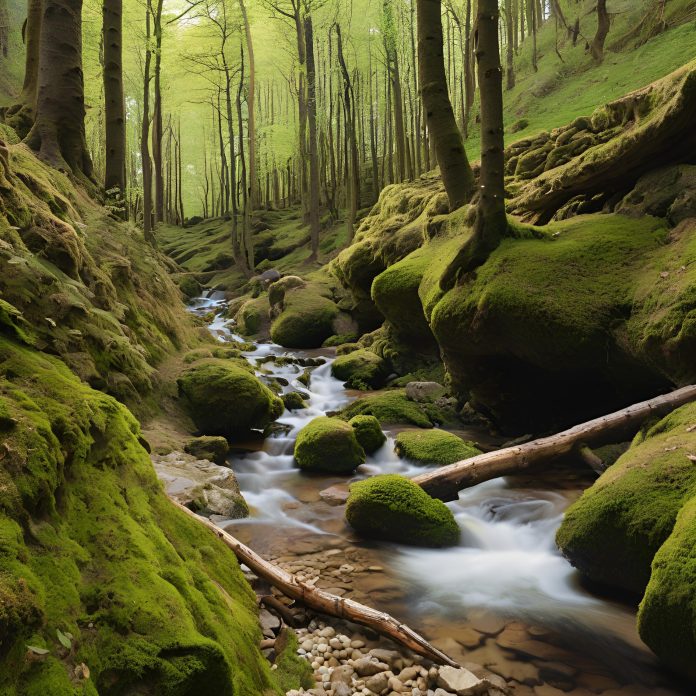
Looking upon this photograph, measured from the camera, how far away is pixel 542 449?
18.9 feet

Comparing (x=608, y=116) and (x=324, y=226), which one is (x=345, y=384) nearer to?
(x=608, y=116)

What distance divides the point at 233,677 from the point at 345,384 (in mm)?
10670

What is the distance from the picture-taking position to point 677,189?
24.3 feet

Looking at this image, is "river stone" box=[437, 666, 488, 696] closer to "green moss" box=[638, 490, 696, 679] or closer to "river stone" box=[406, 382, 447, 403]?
"green moss" box=[638, 490, 696, 679]

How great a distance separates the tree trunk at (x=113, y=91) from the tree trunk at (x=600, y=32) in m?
14.6

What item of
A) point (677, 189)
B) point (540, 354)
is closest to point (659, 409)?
point (540, 354)

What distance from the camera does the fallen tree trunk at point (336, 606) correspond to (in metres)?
3.47

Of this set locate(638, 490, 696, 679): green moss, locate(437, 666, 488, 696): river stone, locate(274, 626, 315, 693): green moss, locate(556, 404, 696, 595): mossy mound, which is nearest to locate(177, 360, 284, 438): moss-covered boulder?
locate(556, 404, 696, 595): mossy mound

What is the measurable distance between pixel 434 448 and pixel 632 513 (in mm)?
4069

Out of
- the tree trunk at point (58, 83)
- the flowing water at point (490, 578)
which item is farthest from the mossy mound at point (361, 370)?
the tree trunk at point (58, 83)

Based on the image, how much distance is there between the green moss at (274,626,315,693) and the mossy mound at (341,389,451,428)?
681 cm

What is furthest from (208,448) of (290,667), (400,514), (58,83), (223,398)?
(58,83)

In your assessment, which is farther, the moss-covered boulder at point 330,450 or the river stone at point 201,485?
the moss-covered boulder at point 330,450

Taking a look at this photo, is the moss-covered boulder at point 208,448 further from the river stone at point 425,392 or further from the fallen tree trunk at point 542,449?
the river stone at point 425,392
